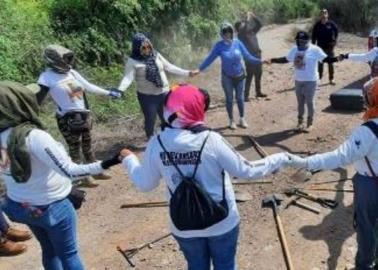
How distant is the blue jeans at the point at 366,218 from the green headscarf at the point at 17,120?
2.61m

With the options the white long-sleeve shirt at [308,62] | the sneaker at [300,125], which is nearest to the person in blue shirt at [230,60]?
the white long-sleeve shirt at [308,62]

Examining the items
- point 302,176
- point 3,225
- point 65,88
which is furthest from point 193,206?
point 302,176

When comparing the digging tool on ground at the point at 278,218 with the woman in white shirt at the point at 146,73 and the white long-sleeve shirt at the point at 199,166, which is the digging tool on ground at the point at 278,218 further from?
the woman in white shirt at the point at 146,73

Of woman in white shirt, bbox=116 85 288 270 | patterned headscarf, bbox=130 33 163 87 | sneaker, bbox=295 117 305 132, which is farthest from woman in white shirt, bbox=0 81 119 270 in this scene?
sneaker, bbox=295 117 305 132

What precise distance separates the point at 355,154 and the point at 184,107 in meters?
1.45

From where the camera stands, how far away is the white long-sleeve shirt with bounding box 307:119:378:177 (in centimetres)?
425

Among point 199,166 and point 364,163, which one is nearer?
point 199,166

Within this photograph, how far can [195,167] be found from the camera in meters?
3.77

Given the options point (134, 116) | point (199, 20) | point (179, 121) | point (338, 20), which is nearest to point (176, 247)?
point (179, 121)

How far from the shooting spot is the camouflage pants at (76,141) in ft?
24.6

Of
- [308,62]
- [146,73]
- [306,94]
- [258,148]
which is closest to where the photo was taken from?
[146,73]

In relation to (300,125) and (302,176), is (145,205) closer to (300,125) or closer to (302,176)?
(302,176)

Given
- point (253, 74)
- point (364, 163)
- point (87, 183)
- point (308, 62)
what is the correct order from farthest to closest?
point (253, 74)
point (308, 62)
point (87, 183)
point (364, 163)

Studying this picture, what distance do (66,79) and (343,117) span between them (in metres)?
5.51
